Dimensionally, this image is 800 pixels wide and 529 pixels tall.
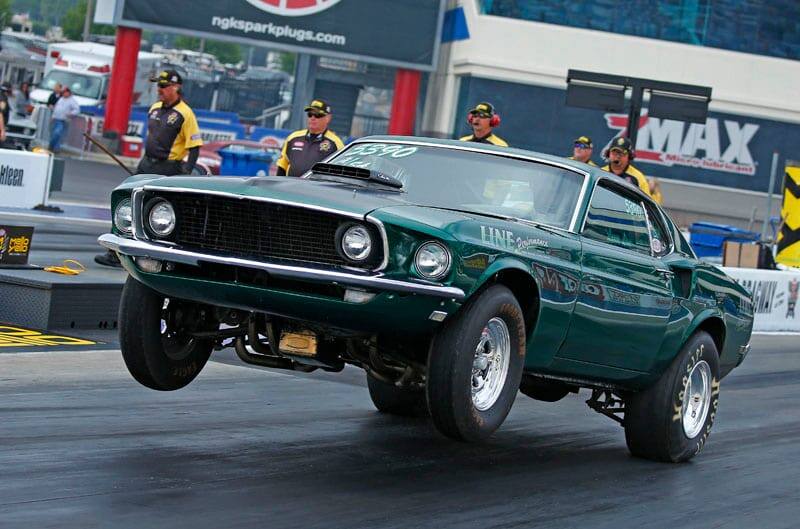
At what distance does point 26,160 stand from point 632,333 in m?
14.6

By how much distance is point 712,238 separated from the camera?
2733 cm

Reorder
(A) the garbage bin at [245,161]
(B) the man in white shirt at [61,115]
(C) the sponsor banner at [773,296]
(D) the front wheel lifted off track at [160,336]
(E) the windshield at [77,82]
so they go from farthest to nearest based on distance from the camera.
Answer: (E) the windshield at [77,82] < (B) the man in white shirt at [61,115] < (A) the garbage bin at [245,161] < (C) the sponsor banner at [773,296] < (D) the front wheel lifted off track at [160,336]

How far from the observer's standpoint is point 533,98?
42719mm

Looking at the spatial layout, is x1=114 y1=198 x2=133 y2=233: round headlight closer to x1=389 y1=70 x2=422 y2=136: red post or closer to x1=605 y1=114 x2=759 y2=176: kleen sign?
x1=389 y1=70 x2=422 y2=136: red post

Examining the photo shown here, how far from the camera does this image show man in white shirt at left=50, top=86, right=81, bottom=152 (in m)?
33.9

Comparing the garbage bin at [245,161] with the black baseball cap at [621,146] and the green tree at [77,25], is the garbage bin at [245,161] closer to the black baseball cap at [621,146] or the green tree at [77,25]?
the black baseball cap at [621,146]

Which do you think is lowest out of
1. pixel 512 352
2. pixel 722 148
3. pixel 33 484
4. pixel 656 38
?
pixel 33 484

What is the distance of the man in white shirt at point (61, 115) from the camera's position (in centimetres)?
3394

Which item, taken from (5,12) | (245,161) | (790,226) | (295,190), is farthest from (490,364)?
(5,12)

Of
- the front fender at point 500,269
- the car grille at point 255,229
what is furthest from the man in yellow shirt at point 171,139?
the front fender at point 500,269

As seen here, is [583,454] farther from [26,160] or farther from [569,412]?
[26,160]

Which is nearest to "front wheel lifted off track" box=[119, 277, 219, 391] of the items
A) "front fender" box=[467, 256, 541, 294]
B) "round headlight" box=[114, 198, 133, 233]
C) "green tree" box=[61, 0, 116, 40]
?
"round headlight" box=[114, 198, 133, 233]

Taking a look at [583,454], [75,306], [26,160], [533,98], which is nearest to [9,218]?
[26,160]

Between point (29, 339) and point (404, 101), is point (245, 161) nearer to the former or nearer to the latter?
point (404, 101)
